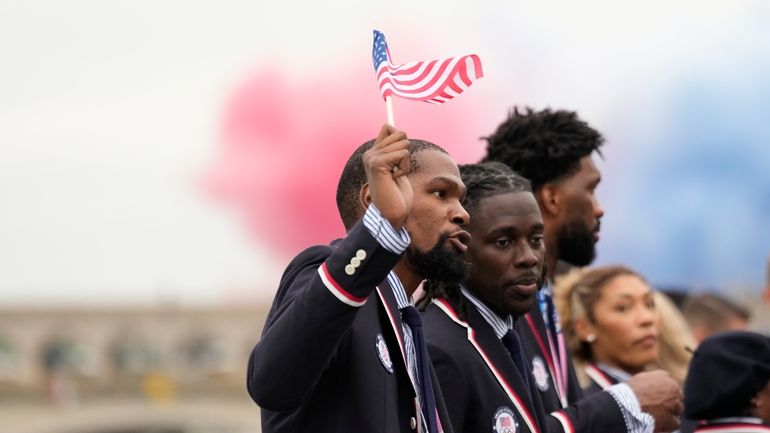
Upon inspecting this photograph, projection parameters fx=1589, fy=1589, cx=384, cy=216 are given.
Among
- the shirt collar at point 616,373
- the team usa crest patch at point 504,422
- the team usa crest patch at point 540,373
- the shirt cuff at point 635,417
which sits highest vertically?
the team usa crest patch at point 504,422

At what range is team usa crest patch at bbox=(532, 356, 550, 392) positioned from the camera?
680 centimetres

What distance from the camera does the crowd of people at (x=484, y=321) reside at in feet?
15.5

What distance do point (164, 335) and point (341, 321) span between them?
84.8 m

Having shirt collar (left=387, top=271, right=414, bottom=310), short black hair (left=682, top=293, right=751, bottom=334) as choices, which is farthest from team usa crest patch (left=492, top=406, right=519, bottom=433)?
short black hair (left=682, top=293, right=751, bottom=334)

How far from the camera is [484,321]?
6.34 m

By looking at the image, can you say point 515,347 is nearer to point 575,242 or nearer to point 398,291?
point 398,291

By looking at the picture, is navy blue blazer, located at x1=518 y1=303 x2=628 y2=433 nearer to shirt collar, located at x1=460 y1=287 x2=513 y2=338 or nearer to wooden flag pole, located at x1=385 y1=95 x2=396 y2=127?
shirt collar, located at x1=460 y1=287 x2=513 y2=338

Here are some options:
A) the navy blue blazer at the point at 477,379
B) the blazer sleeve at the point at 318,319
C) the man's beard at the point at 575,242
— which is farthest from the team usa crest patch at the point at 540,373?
the blazer sleeve at the point at 318,319

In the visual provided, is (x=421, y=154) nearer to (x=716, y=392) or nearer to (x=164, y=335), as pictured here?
(x=716, y=392)

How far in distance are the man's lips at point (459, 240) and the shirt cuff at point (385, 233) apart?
0.75 meters

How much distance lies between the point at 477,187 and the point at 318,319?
2.10 metres

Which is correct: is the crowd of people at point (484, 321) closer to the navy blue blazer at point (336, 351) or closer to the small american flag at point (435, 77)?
the navy blue blazer at point (336, 351)

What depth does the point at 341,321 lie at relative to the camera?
4688mm

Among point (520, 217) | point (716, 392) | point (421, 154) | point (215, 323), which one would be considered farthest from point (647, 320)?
point (215, 323)
